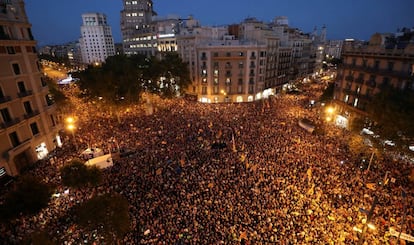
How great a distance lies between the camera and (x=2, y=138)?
21656 millimetres

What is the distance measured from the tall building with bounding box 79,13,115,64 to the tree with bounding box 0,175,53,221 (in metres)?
146

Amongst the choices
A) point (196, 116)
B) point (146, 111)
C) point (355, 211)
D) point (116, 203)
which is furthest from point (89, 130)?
point (355, 211)

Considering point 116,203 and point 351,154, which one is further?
point 351,154

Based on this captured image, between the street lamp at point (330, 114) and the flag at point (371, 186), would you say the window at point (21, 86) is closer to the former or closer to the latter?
the flag at point (371, 186)

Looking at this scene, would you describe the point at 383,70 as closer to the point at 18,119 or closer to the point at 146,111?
the point at 146,111

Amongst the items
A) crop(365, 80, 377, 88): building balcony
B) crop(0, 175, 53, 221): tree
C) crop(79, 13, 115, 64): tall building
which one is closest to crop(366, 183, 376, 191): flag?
crop(365, 80, 377, 88): building balcony

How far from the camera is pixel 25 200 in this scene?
47.9ft

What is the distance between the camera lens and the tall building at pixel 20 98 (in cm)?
2206

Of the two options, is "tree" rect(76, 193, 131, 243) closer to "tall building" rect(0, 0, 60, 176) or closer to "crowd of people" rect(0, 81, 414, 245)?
"crowd of people" rect(0, 81, 414, 245)

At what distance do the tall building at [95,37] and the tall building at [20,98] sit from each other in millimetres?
130033

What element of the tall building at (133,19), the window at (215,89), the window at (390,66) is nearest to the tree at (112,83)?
the window at (215,89)

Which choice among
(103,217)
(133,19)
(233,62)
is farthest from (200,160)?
(133,19)

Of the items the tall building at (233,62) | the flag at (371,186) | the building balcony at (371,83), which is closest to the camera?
the flag at (371,186)

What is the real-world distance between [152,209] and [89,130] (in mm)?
22641
